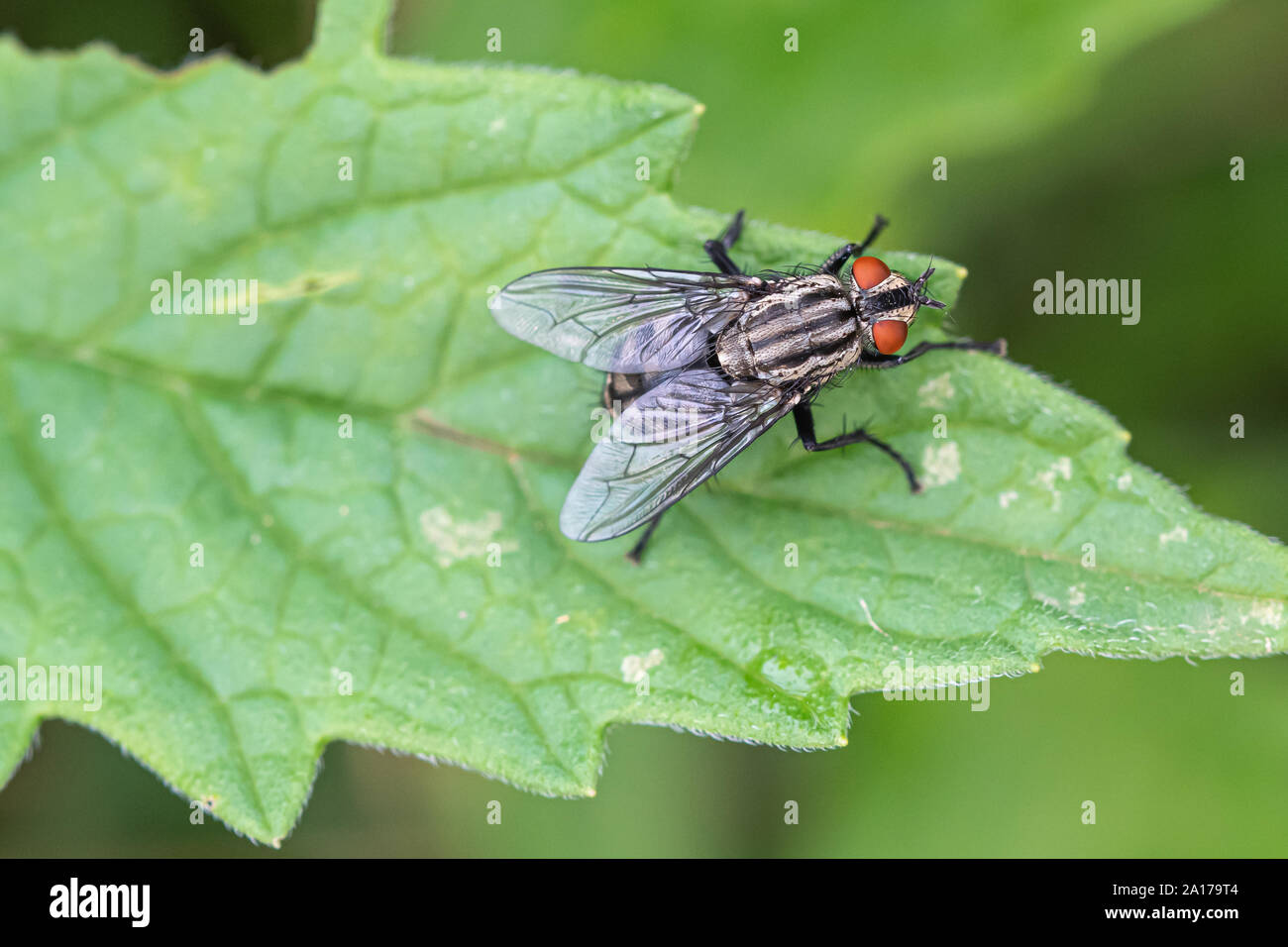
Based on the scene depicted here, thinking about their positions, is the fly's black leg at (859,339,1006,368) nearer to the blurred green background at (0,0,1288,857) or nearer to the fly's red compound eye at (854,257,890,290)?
the fly's red compound eye at (854,257,890,290)

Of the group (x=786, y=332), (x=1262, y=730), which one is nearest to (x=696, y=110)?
(x=786, y=332)

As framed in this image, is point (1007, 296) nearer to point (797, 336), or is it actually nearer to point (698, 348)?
point (797, 336)

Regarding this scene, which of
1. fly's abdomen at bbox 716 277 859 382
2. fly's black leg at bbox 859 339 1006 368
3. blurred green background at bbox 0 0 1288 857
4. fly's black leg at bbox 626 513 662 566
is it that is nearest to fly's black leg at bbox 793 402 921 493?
fly's abdomen at bbox 716 277 859 382

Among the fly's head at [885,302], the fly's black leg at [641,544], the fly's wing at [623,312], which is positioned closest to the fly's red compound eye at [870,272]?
the fly's head at [885,302]

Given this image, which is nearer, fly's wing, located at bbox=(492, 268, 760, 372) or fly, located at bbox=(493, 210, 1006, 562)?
fly, located at bbox=(493, 210, 1006, 562)

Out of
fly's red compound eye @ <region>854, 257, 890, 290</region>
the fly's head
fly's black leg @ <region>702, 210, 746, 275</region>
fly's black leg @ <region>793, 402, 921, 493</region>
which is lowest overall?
fly's black leg @ <region>793, 402, 921, 493</region>

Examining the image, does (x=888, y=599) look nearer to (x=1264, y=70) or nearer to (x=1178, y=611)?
(x=1178, y=611)

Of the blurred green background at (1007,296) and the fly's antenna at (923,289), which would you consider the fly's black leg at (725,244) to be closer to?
the fly's antenna at (923,289)
